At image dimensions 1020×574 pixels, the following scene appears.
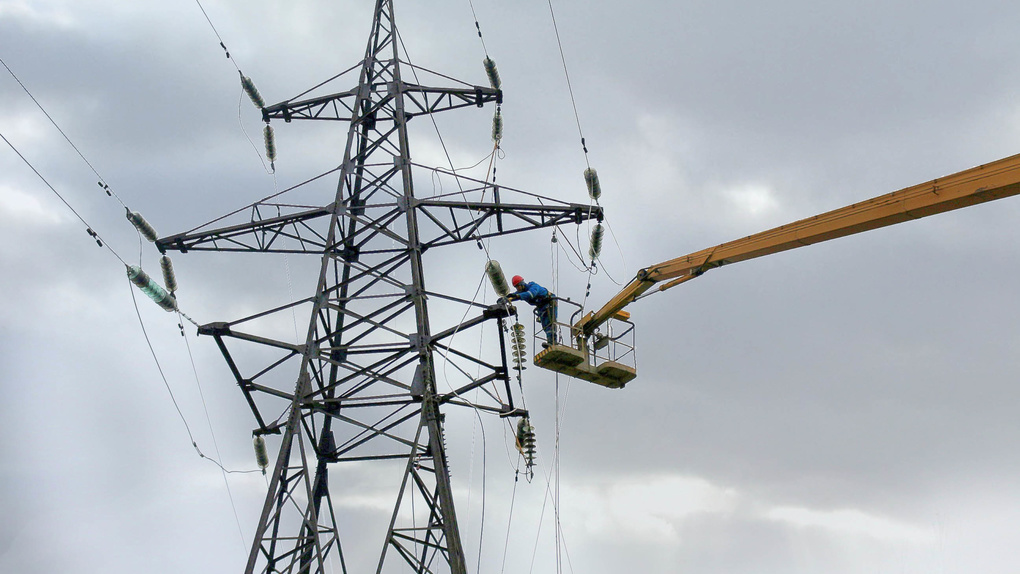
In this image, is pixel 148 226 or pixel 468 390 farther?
pixel 148 226

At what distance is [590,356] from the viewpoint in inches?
813

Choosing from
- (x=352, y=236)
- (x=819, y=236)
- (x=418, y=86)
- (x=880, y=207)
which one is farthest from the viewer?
(x=418, y=86)

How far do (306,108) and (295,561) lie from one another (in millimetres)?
10413

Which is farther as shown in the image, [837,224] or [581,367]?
[581,367]

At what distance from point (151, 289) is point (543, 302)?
7.84 metres

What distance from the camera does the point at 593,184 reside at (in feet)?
66.2

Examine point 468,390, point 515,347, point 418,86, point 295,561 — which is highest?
point 418,86

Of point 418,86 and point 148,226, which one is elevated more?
point 418,86

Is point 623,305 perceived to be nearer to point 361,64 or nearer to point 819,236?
point 819,236

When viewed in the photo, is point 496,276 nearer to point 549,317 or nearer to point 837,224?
point 549,317

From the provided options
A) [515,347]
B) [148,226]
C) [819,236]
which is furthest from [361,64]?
[819,236]

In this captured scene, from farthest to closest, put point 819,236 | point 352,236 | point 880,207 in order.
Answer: point 352,236 < point 819,236 < point 880,207

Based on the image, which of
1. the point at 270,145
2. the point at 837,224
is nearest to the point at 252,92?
the point at 270,145

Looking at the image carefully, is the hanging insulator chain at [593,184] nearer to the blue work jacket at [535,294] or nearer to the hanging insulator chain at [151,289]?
the blue work jacket at [535,294]
